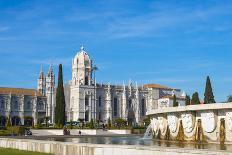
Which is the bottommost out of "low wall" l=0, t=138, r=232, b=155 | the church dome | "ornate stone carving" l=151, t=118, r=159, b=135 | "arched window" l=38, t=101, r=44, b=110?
"low wall" l=0, t=138, r=232, b=155

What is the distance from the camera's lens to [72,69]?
10219 cm

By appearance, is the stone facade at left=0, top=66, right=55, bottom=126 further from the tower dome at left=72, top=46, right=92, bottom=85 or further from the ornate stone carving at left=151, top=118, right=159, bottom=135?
the ornate stone carving at left=151, top=118, right=159, bottom=135

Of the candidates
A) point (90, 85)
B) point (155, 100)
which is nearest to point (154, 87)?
point (155, 100)

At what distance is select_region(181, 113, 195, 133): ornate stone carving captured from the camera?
1881cm

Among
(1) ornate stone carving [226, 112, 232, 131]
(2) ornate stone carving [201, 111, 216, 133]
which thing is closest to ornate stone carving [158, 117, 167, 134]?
(2) ornate stone carving [201, 111, 216, 133]

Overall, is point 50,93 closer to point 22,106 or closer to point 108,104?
point 22,106

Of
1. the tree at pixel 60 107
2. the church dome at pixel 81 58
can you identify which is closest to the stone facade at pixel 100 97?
the church dome at pixel 81 58

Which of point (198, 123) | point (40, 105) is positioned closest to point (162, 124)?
point (198, 123)

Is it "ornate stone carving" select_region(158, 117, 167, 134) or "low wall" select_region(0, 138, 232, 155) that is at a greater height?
"ornate stone carving" select_region(158, 117, 167, 134)

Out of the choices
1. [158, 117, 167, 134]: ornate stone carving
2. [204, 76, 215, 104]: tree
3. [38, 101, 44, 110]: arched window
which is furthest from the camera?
[38, 101, 44, 110]: arched window

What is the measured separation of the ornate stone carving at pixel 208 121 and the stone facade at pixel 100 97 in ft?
258

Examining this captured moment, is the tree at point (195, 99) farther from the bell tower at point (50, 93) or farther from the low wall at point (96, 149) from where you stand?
the low wall at point (96, 149)

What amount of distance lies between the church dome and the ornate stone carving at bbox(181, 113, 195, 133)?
81652 millimetres

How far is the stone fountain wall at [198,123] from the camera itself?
56.1ft
